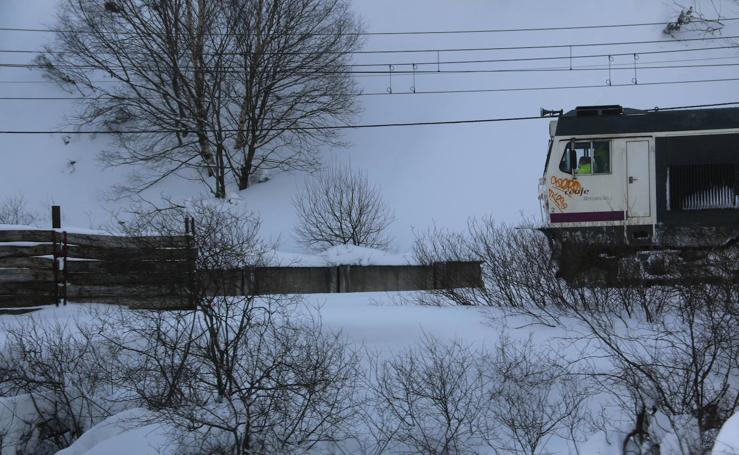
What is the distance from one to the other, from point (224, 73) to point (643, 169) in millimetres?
21210

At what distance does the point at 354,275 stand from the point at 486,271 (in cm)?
505

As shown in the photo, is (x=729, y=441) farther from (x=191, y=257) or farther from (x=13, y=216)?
(x=13, y=216)

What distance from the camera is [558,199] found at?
639 inches

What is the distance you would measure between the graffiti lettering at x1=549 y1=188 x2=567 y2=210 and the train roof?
1.42 m

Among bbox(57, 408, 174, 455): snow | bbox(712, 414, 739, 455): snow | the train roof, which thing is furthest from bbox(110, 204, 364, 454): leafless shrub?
the train roof

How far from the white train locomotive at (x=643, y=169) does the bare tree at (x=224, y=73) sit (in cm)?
1707

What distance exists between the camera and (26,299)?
45.1 feet

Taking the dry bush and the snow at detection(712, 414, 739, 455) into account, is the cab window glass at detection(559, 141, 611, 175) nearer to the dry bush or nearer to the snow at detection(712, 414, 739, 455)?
the dry bush

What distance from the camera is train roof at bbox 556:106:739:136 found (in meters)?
15.9

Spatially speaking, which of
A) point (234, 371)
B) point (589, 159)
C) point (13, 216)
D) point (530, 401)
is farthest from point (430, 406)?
point (13, 216)

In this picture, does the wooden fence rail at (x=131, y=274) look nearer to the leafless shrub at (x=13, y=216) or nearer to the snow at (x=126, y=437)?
the snow at (x=126, y=437)

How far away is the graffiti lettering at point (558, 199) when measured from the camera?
636 inches

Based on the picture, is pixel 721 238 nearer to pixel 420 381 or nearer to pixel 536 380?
pixel 536 380

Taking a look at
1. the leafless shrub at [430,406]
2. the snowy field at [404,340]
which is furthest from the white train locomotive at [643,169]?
the leafless shrub at [430,406]
